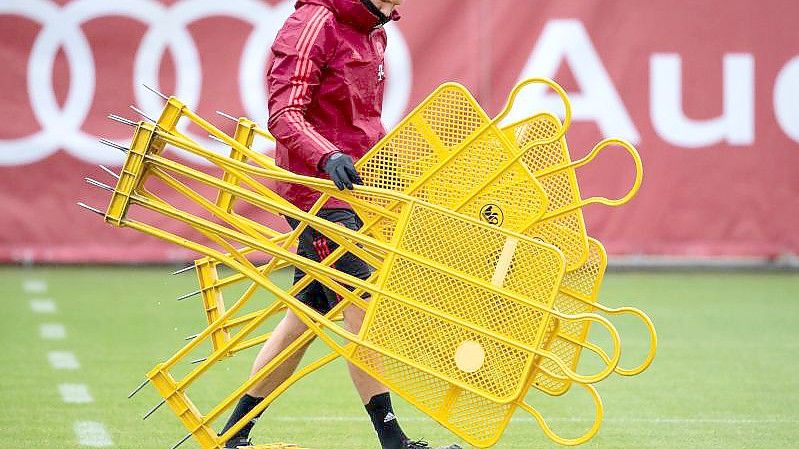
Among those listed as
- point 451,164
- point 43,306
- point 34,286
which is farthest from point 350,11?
point 34,286

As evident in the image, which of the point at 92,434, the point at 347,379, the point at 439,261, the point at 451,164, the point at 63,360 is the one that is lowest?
the point at 63,360

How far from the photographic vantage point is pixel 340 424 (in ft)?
22.1

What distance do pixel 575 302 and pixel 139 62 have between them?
7500 millimetres

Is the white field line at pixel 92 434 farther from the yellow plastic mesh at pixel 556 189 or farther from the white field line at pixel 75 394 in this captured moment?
the yellow plastic mesh at pixel 556 189

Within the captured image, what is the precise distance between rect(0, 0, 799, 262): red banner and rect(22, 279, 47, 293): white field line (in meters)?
0.78

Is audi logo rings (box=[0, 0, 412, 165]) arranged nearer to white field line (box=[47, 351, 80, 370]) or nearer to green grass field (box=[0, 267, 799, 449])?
green grass field (box=[0, 267, 799, 449])

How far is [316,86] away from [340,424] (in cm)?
192

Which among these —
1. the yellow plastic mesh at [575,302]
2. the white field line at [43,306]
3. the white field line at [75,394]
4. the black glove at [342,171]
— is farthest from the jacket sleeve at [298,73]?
the white field line at [43,306]

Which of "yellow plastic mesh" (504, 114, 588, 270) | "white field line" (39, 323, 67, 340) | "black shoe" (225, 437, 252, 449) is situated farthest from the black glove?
"white field line" (39, 323, 67, 340)

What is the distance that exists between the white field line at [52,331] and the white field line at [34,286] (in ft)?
5.57

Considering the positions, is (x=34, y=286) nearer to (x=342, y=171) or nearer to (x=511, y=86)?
(x=511, y=86)

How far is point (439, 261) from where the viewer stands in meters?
4.91

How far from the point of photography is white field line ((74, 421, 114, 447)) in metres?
6.13

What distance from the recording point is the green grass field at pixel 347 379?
6465 mm
